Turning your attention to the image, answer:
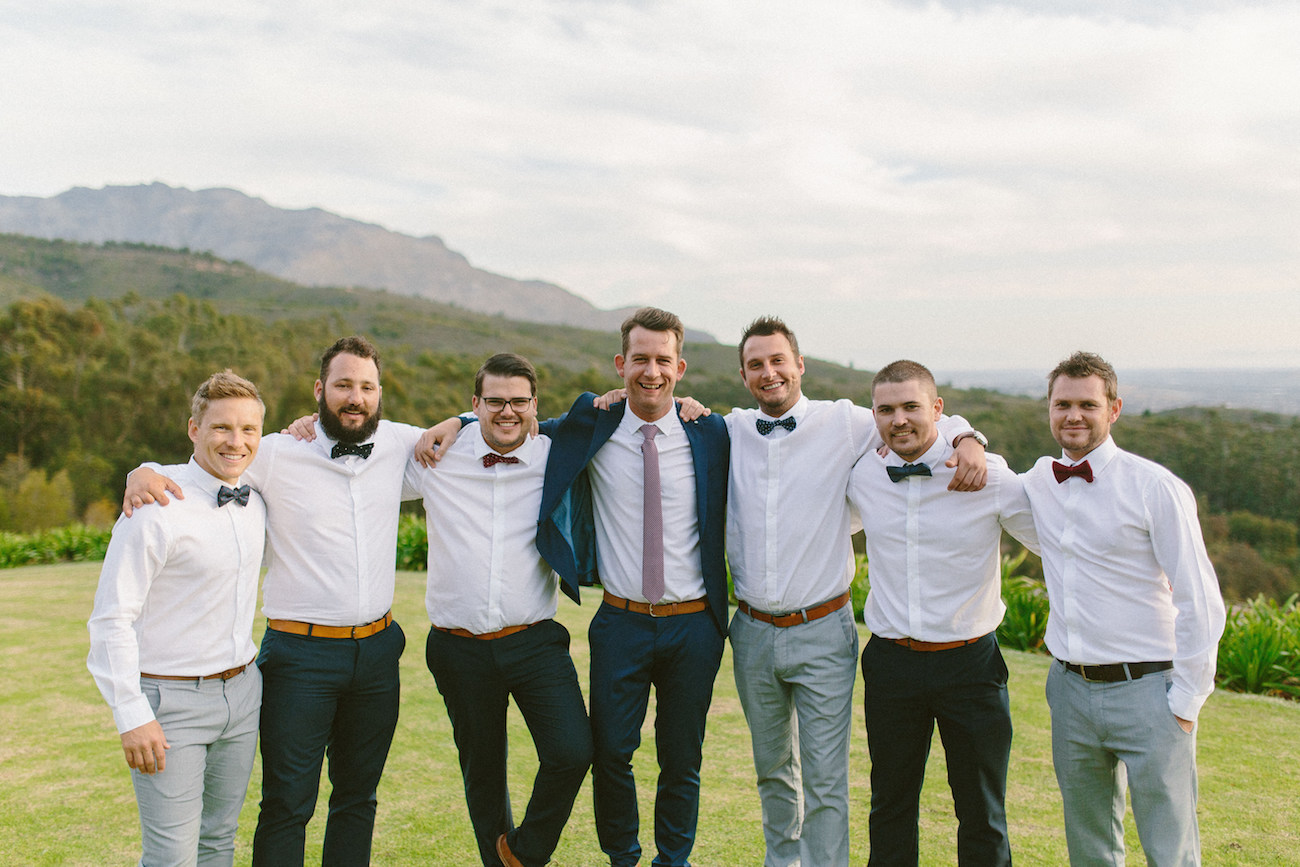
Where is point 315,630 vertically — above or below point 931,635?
below

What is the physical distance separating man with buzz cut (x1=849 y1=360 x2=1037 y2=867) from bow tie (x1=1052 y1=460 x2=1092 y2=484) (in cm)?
21

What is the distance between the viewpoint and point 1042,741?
17.0ft

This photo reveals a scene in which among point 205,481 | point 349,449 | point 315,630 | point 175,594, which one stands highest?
point 349,449

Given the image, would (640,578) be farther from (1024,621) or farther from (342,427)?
(1024,621)

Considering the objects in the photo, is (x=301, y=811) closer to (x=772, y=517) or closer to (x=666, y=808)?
(x=666, y=808)

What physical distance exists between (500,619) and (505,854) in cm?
102

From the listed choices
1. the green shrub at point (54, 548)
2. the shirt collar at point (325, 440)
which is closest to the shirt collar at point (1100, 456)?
the shirt collar at point (325, 440)

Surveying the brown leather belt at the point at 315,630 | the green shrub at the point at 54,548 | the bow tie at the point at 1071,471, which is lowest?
the green shrub at the point at 54,548

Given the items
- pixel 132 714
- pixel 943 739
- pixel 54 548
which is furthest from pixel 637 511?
pixel 54 548

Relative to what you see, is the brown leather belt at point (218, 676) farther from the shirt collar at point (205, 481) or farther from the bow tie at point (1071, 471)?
the bow tie at point (1071, 471)

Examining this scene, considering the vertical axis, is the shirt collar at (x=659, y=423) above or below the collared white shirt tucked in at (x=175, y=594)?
above

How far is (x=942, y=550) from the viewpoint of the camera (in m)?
3.22

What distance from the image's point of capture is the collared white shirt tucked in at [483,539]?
136 inches

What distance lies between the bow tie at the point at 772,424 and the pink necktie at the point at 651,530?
1.44ft
